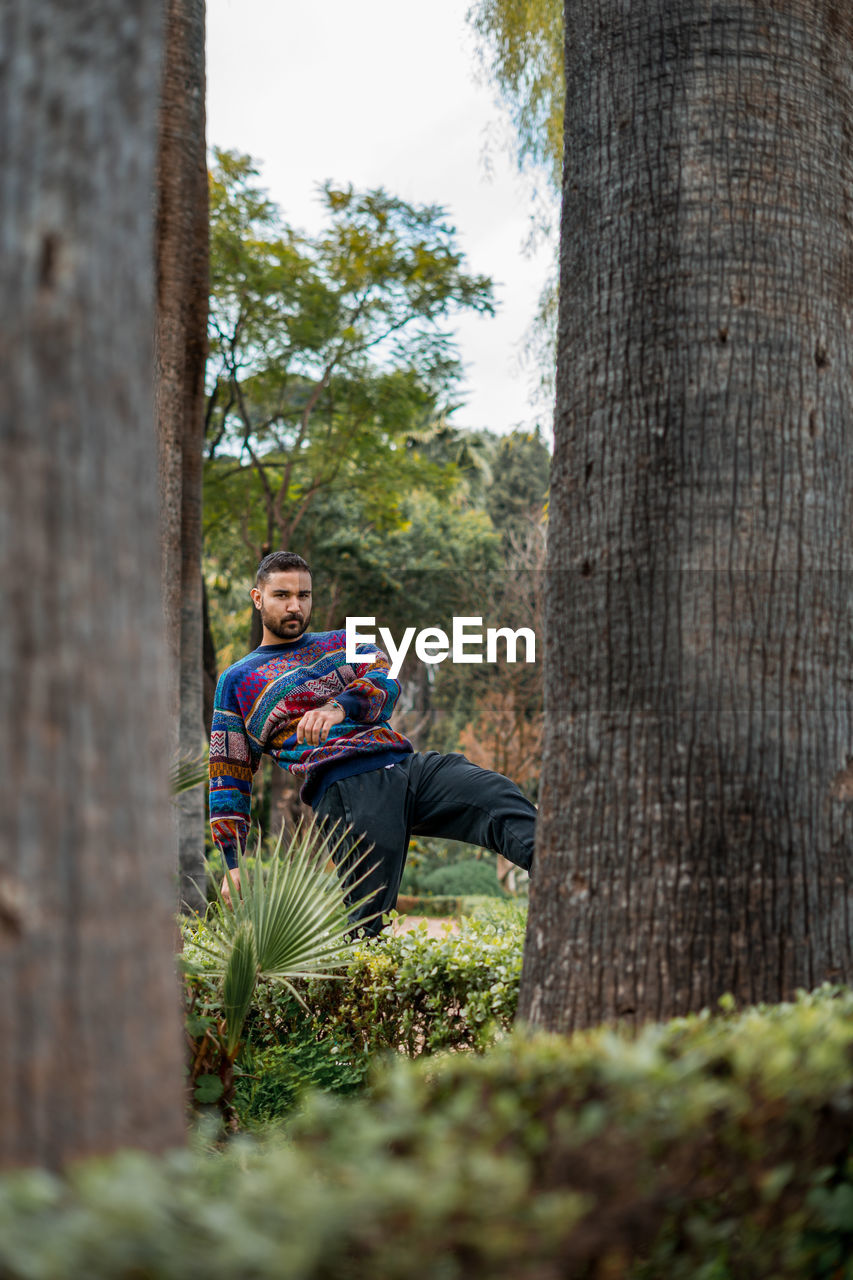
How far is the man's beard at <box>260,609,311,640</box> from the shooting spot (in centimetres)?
501

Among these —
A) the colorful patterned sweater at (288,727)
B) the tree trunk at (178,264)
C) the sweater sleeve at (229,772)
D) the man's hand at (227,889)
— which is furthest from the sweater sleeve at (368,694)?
the man's hand at (227,889)

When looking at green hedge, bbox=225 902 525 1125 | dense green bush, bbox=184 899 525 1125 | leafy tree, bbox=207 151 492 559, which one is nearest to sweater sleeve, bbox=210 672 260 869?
dense green bush, bbox=184 899 525 1125

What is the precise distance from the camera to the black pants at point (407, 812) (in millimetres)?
4512

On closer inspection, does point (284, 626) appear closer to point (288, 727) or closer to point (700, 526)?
point (288, 727)

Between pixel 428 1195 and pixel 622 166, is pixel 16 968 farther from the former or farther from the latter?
pixel 622 166

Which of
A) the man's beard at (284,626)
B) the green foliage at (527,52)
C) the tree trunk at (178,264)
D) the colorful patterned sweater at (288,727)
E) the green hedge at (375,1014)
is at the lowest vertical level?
the green hedge at (375,1014)

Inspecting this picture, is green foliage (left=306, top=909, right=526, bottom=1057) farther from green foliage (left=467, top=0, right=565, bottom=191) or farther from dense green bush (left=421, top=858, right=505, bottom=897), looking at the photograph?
dense green bush (left=421, top=858, right=505, bottom=897)

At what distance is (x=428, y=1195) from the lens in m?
1.16

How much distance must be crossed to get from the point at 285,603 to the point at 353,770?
0.87 metres

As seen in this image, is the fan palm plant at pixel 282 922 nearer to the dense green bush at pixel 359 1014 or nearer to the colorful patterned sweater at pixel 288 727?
the dense green bush at pixel 359 1014

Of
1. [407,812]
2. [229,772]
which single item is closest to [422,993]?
[407,812]

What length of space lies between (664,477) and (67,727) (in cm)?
Result: 167

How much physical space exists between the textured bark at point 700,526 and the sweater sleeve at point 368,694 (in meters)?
2.03

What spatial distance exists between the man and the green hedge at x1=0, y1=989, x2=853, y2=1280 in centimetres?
258
